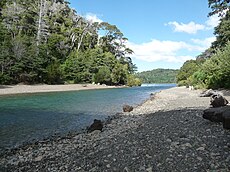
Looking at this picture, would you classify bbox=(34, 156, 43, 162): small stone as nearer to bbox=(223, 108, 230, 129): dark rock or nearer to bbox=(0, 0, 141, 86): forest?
bbox=(223, 108, 230, 129): dark rock

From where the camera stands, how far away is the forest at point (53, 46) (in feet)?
130

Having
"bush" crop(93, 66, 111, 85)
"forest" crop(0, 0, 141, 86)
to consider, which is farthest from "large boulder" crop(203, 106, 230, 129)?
"bush" crop(93, 66, 111, 85)

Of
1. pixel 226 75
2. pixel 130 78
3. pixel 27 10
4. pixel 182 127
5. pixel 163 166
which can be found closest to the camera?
pixel 163 166

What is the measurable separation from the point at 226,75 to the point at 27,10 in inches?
2057

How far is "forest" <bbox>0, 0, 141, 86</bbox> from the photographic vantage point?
3950cm

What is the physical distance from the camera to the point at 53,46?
178 feet

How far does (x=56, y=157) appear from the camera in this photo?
6.26 m

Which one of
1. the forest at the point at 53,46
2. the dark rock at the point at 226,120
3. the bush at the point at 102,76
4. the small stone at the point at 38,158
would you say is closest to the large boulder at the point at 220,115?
the dark rock at the point at 226,120

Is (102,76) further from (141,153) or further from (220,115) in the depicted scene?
(141,153)

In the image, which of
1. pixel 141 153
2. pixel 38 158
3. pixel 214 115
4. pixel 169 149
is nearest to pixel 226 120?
pixel 214 115

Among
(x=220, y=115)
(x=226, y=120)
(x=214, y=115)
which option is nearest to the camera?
(x=226, y=120)

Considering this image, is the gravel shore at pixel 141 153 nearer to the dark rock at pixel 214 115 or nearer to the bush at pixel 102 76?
the dark rock at pixel 214 115

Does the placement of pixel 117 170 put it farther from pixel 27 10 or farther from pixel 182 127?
pixel 27 10

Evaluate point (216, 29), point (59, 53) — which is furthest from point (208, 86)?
point (59, 53)
